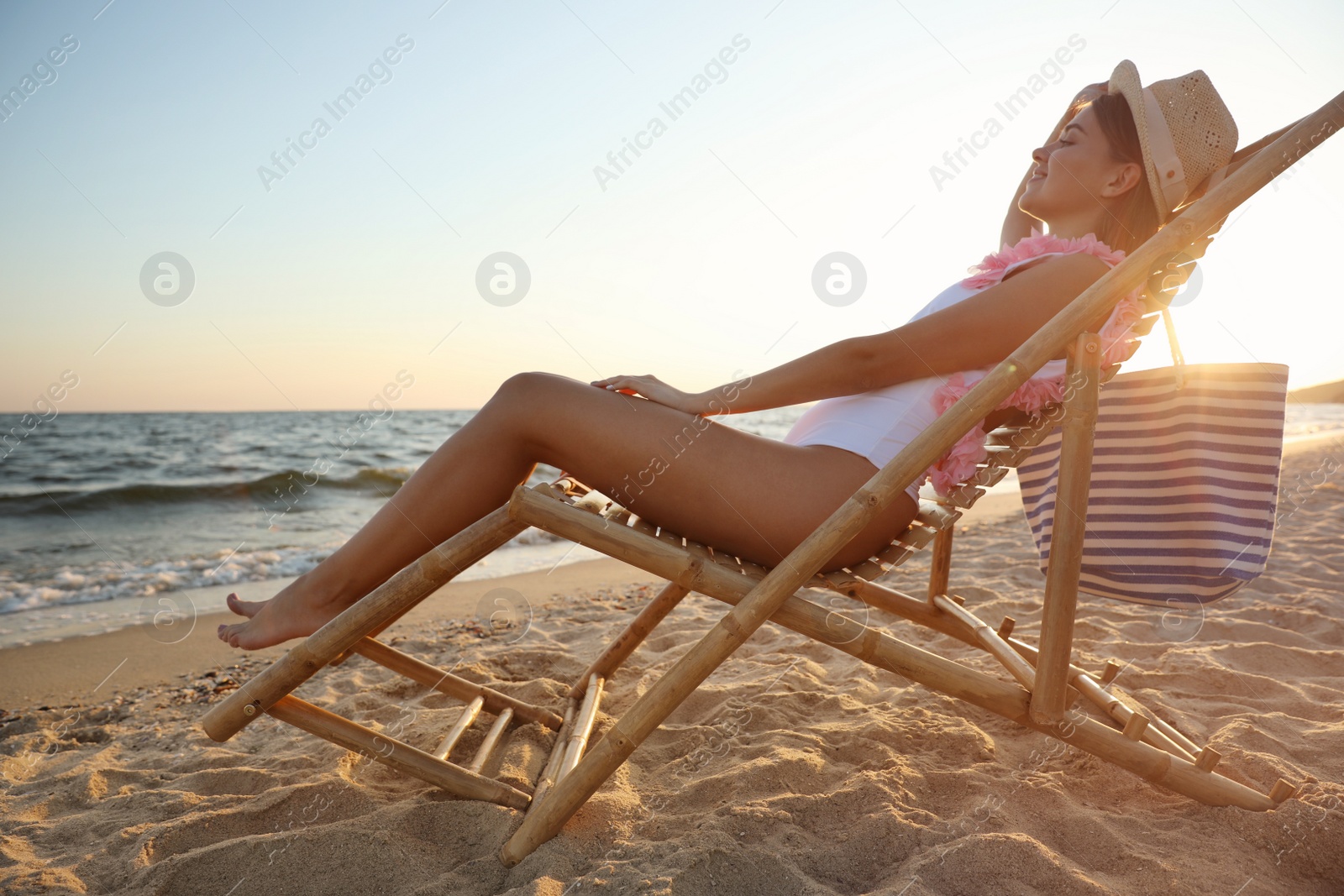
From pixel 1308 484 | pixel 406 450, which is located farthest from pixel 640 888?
pixel 406 450

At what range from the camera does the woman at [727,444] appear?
4.80 ft

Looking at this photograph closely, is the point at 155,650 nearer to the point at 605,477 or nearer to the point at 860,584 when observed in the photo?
the point at 605,477

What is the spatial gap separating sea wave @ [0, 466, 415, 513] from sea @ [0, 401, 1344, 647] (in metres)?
0.03

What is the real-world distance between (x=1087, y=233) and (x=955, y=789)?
4.21 feet

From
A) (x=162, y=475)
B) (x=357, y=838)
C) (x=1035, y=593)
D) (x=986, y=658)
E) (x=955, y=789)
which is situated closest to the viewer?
(x=357, y=838)

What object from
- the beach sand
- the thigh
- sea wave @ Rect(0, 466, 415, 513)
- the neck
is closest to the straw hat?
the neck

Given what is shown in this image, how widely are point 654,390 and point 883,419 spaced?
1.57ft

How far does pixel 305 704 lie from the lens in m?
1.47

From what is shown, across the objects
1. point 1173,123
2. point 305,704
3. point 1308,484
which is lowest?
point 305,704

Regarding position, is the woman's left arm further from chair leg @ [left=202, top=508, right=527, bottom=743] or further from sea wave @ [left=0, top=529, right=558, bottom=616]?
sea wave @ [left=0, top=529, right=558, bottom=616]

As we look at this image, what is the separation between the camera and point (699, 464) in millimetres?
1467

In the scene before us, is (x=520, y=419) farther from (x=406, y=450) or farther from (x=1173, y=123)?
(x=406, y=450)

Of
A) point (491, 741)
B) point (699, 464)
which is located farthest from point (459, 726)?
point (699, 464)

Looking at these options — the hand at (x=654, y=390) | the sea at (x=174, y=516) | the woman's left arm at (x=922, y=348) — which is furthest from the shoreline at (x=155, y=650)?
the woman's left arm at (x=922, y=348)
